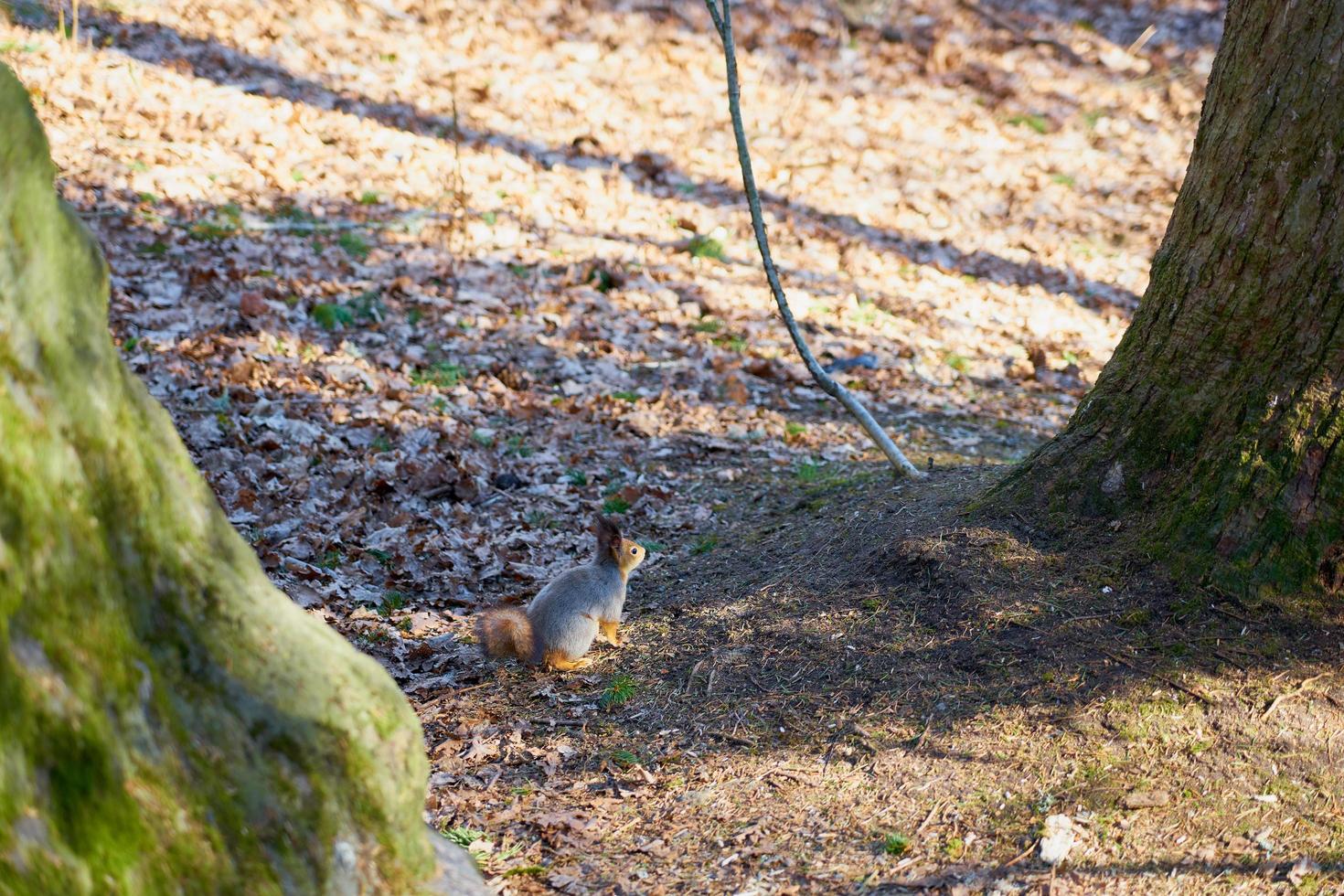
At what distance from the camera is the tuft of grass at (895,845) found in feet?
10.9

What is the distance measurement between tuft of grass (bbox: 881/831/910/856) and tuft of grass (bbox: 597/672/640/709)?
1394mm

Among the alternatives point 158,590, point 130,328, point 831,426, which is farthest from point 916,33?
point 158,590

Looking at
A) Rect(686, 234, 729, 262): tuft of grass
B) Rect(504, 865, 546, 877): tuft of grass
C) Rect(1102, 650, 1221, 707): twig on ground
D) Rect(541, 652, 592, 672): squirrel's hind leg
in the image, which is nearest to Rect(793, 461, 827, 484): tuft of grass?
Rect(541, 652, 592, 672): squirrel's hind leg

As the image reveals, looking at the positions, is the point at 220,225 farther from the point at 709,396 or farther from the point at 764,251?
the point at 764,251

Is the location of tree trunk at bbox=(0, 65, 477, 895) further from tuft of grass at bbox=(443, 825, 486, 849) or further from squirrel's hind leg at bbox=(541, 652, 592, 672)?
squirrel's hind leg at bbox=(541, 652, 592, 672)

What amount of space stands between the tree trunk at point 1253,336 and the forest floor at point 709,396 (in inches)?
9.8

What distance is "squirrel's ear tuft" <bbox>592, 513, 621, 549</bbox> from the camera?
5.05 m

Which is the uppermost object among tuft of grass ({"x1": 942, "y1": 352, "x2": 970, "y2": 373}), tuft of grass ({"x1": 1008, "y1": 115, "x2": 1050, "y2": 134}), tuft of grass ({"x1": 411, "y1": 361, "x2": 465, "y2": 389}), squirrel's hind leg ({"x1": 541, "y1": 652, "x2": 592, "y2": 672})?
tuft of grass ({"x1": 1008, "y1": 115, "x2": 1050, "y2": 134})

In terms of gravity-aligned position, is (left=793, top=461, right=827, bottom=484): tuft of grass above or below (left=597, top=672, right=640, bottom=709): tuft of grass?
above

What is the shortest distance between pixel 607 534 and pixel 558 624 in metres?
0.58

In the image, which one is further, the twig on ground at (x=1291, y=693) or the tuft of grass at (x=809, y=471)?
the tuft of grass at (x=809, y=471)

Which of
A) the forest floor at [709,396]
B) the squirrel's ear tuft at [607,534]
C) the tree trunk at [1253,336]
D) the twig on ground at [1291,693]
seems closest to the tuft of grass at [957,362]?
the forest floor at [709,396]

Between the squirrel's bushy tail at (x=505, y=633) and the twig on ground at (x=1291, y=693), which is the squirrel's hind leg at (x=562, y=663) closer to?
the squirrel's bushy tail at (x=505, y=633)

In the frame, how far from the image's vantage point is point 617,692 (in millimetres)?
4461
